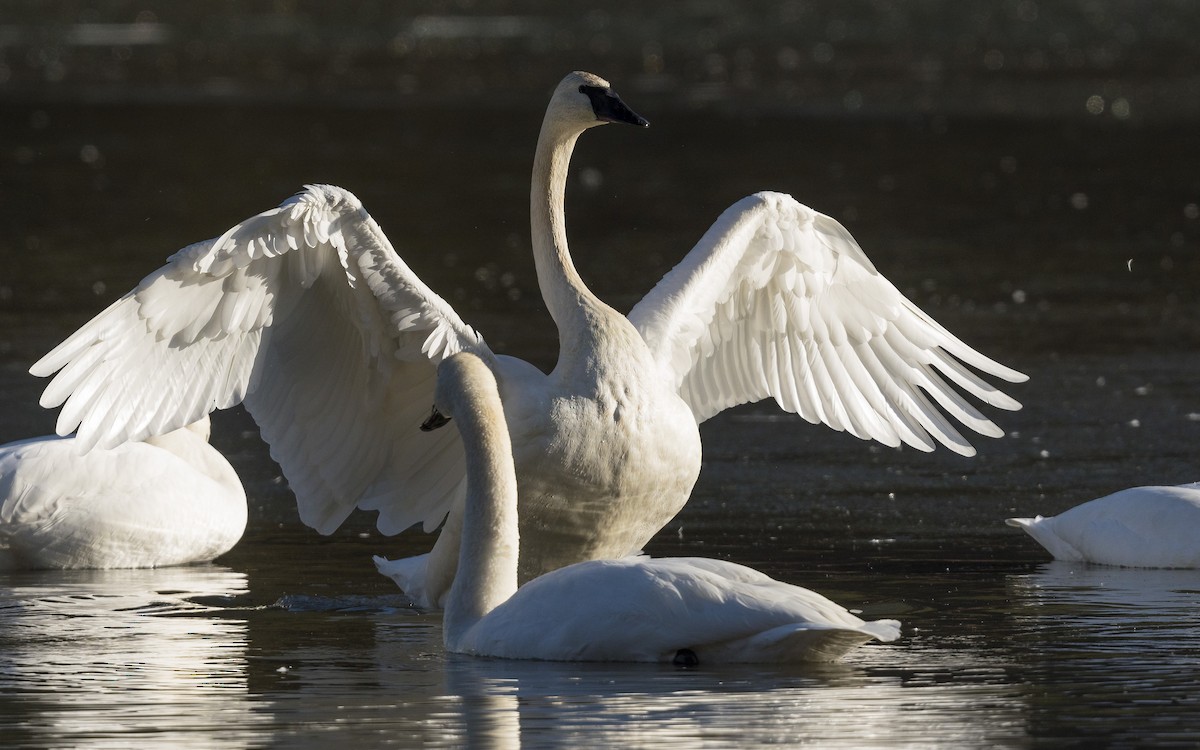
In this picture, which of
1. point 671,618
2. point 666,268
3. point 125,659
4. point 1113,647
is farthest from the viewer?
point 666,268

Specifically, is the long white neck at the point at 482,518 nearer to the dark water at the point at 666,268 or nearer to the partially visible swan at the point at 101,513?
the dark water at the point at 666,268

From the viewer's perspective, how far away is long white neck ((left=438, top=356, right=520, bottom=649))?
22.8 ft

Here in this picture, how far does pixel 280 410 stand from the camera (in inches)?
321

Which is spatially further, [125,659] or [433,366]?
[433,366]

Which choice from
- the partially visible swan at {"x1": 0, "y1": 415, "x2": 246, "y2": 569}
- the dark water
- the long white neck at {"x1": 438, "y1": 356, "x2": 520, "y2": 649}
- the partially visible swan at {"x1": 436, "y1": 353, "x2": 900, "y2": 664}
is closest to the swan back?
the partially visible swan at {"x1": 436, "y1": 353, "x2": 900, "y2": 664}

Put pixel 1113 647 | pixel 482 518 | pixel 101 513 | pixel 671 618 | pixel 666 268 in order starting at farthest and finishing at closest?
pixel 666 268 → pixel 101 513 → pixel 482 518 → pixel 1113 647 → pixel 671 618

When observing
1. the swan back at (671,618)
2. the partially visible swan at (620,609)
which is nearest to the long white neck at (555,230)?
the partially visible swan at (620,609)

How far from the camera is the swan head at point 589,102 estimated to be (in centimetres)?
825

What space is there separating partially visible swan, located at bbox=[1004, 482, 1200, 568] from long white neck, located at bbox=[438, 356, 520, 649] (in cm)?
234

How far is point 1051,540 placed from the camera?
8367 millimetres

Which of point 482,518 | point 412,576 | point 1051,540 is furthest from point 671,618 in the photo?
point 1051,540

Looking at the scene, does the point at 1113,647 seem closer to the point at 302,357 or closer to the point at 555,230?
the point at 555,230

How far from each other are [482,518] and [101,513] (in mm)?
2392

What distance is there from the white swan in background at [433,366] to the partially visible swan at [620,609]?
26.3 inches
